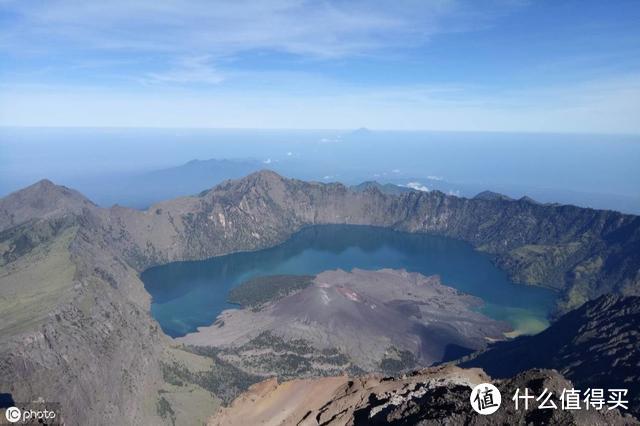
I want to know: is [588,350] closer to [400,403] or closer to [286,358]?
[286,358]

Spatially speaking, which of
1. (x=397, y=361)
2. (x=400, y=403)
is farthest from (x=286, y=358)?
(x=400, y=403)

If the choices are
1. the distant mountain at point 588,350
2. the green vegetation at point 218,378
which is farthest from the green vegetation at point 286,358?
the distant mountain at point 588,350

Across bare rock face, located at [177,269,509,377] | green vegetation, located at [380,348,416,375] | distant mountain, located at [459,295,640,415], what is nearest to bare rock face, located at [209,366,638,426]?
distant mountain, located at [459,295,640,415]

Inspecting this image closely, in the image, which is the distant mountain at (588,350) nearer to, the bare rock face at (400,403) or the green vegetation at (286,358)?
the green vegetation at (286,358)

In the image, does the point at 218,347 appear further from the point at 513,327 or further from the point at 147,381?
the point at 513,327

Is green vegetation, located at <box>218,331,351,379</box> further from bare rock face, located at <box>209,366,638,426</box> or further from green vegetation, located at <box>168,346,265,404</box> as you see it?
bare rock face, located at <box>209,366,638,426</box>

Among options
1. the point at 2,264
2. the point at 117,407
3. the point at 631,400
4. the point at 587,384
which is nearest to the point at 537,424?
the point at 631,400
